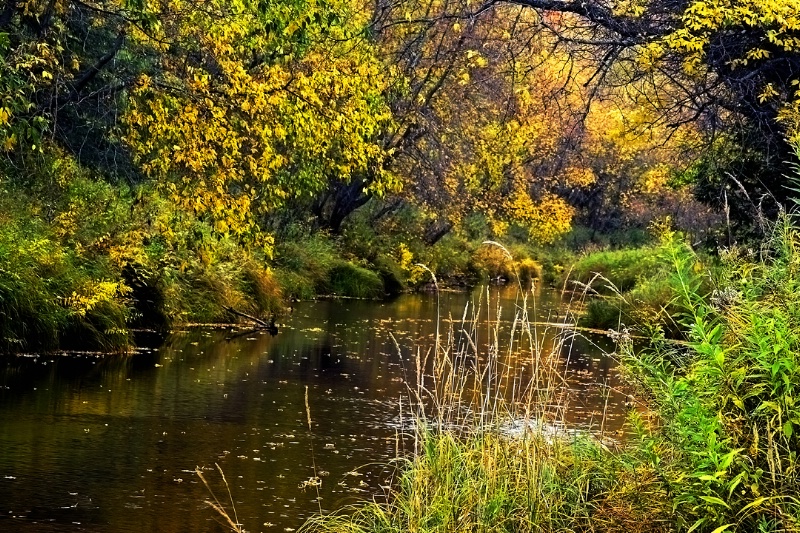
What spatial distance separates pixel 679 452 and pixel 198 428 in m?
6.14

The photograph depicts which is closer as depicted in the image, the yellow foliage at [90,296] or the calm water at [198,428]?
the calm water at [198,428]

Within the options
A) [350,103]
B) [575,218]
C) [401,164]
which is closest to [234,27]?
[350,103]

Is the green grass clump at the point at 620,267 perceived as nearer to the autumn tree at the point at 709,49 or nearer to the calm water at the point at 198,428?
the calm water at the point at 198,428

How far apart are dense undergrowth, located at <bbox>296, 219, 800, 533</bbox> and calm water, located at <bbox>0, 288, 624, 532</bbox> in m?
0.48

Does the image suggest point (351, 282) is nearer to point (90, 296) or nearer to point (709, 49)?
point (90, 296)

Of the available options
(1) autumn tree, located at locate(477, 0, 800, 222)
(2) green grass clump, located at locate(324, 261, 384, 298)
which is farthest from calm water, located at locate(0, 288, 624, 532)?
(2) green grass clump, located at locate(324, 261, 384, 298)

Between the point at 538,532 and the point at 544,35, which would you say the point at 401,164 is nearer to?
the point at 544,35

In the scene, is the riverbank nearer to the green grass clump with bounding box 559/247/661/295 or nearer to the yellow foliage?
the yellow foliage

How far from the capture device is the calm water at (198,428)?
7.84 meters

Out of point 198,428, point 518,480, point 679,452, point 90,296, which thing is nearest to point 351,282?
point 90,296

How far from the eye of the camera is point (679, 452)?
5355mm

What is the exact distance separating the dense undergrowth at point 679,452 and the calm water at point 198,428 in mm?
479

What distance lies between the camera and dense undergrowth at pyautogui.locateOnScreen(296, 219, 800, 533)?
16.1 ft

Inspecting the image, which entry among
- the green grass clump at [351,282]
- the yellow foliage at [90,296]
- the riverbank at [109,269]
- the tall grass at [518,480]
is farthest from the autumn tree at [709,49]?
the green grass clump at [351,282]
